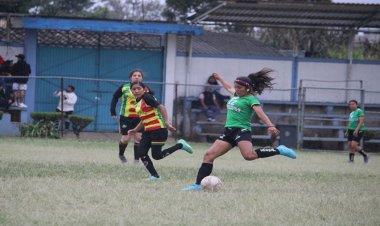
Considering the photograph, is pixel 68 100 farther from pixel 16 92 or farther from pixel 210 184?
pixel 210 184

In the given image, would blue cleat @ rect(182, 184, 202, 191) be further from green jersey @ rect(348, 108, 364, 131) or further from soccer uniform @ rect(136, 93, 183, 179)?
green jersey @ rect(348, 108, 364, 131)

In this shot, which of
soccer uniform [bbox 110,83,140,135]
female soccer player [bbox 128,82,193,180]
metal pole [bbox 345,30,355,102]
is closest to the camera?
female soccer player [bbox 128,82,193,180]

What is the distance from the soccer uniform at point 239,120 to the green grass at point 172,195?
803 mm

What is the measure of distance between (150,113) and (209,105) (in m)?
13.7

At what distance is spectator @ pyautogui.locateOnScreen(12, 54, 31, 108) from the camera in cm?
2564

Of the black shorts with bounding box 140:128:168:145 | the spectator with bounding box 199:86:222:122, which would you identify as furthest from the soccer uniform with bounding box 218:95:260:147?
the spectator with bounding box 199:86:222:122

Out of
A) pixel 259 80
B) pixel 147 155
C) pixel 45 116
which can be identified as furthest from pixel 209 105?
pixel 259 80

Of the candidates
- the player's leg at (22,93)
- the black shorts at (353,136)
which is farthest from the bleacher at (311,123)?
the player's leg at (22,93)

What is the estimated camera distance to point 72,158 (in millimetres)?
17438

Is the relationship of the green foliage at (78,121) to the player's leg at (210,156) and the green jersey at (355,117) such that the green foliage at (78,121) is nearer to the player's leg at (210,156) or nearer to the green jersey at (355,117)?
the green jersey at (355,117)

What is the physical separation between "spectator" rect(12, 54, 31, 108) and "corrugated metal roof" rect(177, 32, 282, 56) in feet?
25.9

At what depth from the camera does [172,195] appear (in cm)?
1078

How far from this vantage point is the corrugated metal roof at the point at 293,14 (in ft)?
88.5

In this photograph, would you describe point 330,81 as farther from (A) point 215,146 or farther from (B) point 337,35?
(A) point 215,146
